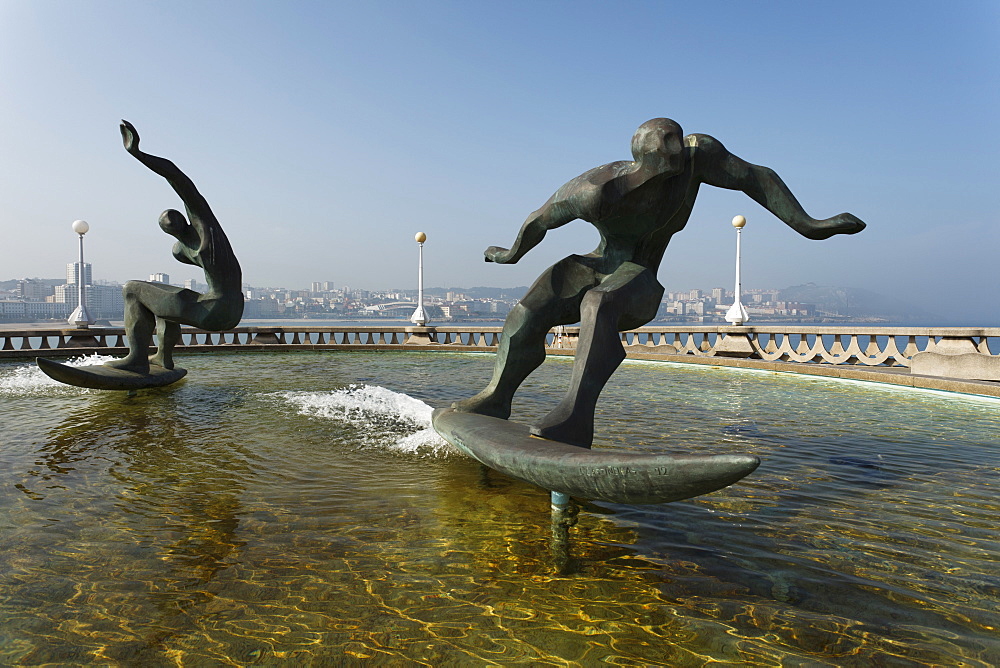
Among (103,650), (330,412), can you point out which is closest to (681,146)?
(103,650)

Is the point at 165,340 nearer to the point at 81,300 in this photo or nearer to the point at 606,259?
the point at 606,259

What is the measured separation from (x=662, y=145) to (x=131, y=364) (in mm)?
7369

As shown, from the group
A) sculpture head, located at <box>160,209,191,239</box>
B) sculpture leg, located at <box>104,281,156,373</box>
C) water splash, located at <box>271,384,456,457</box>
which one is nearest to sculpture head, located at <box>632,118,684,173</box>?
water splash, located at <box>271,384,456,457</box>

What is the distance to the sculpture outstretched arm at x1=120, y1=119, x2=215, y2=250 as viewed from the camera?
6.35 meters

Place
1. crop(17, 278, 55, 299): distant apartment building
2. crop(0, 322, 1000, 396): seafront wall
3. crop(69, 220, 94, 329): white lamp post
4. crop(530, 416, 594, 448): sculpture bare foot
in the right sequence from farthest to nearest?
crop(17, 278, 55, 299): distant apartment building
crop(69, 220, 94, 329): white lamp post
crop(0, 322, 1000, 396): seafront wall
crop(530, 416, 594, 448): sculpture bare foot

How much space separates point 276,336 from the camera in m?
17.8

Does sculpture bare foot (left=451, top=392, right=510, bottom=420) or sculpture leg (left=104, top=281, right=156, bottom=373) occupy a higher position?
sculpture leg (left=104, top=281, right=156, bottom=373)

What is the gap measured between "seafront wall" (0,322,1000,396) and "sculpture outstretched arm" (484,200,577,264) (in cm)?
758

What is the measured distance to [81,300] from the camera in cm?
1681

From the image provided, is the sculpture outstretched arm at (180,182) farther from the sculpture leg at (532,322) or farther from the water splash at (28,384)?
the sculpture leg at (532,322)

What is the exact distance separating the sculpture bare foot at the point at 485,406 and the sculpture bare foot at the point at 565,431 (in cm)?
85

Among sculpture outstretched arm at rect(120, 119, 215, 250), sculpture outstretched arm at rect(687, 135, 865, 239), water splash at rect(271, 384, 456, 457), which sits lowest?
water splash at rect(271, 384, 456, 457)

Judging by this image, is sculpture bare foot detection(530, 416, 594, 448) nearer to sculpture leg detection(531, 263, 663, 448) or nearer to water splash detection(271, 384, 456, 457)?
sculpture leg detection(531, 263, 663, 448)

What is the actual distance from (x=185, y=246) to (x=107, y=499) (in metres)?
4.82
